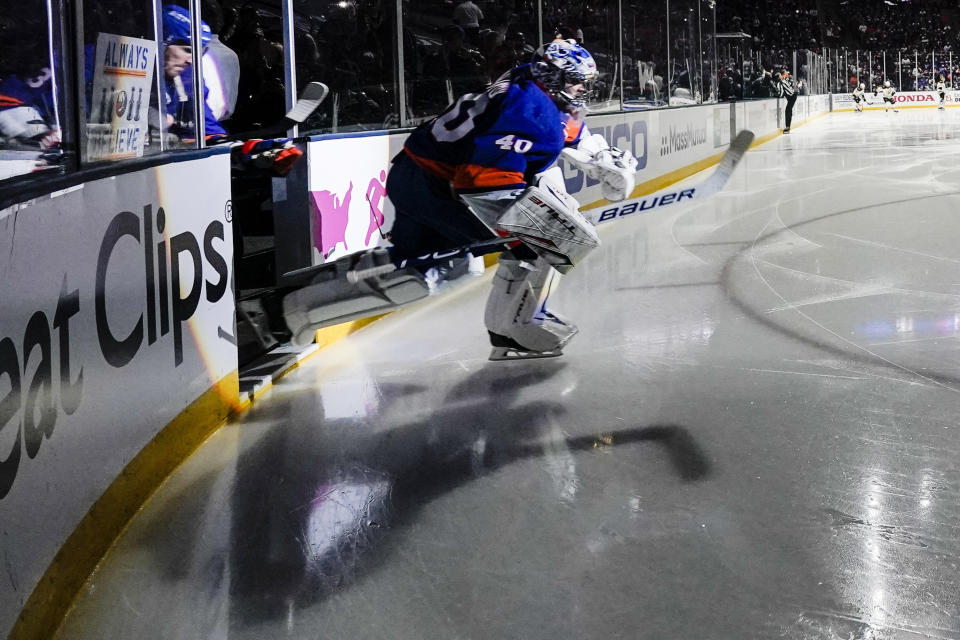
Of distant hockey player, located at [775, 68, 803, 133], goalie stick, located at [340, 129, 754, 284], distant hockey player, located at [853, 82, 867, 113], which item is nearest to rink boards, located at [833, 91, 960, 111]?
distant hockey player, located at [853, 82, 867, 113]

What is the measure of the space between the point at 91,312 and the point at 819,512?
5.15 ft

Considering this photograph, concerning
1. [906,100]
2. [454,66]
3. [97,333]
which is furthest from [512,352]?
[906,100]

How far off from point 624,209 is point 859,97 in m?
29.8

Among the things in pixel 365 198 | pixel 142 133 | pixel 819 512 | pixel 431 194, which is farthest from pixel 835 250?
pixel 142 133

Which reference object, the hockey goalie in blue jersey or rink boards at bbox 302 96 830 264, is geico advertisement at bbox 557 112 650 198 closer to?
rink boards at bbox 302 96 830 264

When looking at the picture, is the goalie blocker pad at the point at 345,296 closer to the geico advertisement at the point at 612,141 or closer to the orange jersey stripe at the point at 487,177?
the orange jersey stripe at the point at 487,177

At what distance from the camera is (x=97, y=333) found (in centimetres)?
201

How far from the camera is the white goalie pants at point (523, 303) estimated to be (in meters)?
3.43

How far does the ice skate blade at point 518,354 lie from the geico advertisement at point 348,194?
861 millimetres

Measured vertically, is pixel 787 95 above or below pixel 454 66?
above

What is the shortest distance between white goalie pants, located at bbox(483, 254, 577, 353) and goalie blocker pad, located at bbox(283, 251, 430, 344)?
325 millimetres

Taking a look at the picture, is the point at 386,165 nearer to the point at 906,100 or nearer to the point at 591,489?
the point at 591,489

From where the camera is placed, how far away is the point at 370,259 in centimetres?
333

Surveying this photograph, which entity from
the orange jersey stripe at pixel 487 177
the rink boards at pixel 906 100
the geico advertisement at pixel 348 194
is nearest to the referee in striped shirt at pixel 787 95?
the rink boards at pixel 906 100
